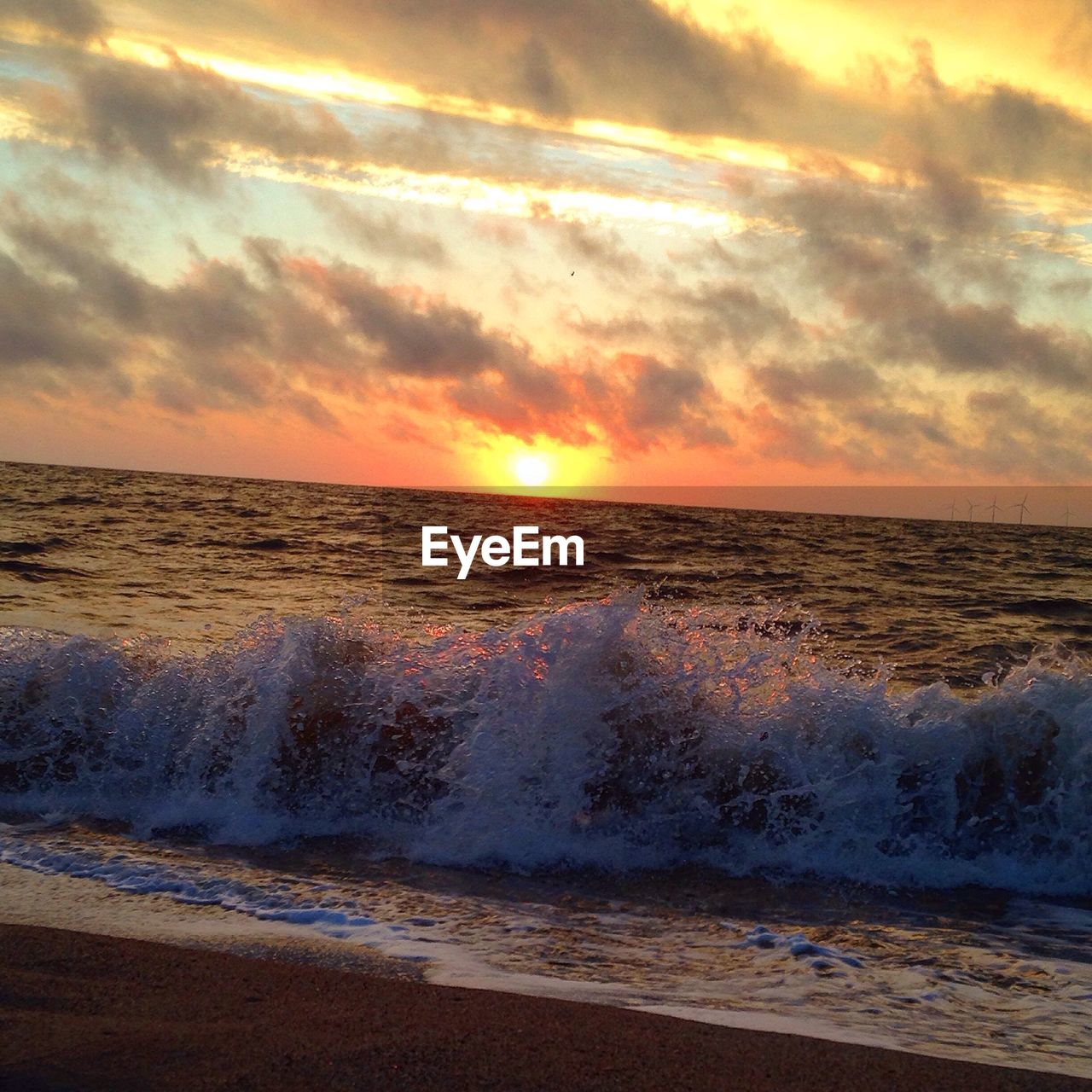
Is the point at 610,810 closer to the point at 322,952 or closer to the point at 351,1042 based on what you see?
the point at 322,952

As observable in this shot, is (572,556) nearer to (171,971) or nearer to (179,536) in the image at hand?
(179,536)

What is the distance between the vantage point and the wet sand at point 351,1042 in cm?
263

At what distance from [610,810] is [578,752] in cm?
45

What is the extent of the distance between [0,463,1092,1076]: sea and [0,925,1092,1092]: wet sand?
0.24 metres

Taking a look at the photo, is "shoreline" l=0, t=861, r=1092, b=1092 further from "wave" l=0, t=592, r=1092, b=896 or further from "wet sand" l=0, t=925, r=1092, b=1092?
"wave" l=0, t=592, r=1092, b=896

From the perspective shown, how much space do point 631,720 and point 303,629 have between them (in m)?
2.52

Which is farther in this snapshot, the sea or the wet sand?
the sea

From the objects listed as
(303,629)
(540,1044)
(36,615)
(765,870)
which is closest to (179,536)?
(36,615)

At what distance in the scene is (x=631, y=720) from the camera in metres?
6.57

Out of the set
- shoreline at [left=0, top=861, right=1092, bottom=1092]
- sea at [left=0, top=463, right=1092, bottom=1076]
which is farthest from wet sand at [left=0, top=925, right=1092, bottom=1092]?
sea at [left=0, top=463, right=1092, bottom=1076]

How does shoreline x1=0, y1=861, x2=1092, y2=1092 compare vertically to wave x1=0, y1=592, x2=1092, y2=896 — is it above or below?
below

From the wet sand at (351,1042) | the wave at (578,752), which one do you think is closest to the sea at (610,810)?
the wave at (578,752)

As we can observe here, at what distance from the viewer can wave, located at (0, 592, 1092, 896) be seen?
5750mm

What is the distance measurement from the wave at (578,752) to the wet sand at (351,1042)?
2138 millimetres
